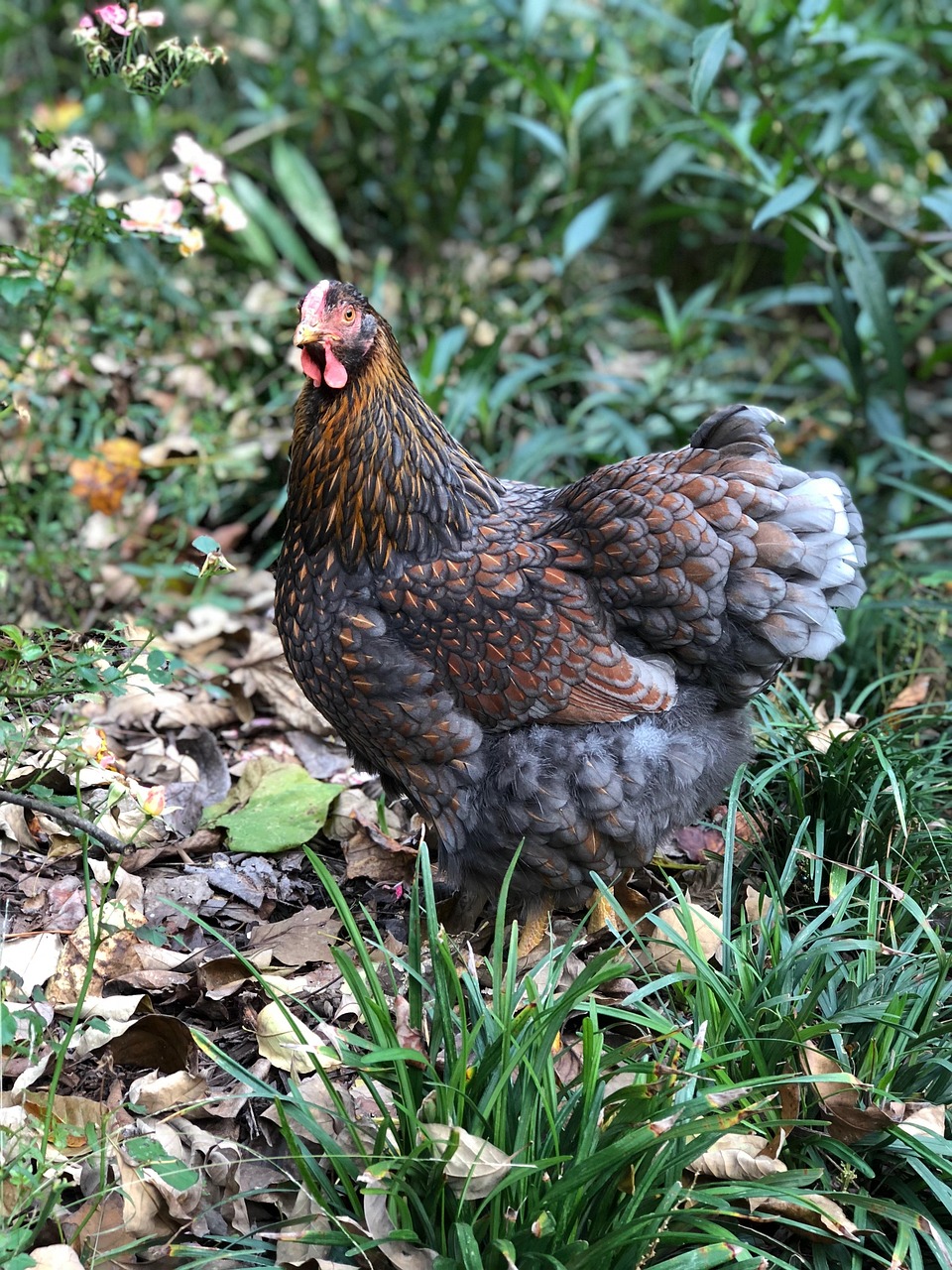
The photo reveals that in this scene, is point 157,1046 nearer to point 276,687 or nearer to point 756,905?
point 756,905

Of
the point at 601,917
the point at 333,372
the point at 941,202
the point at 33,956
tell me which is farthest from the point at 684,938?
the point at 941,202

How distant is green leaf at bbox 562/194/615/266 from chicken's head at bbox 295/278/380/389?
2.44m

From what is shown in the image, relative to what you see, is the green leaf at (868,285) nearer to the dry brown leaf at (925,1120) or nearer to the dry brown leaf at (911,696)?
the dry brown leaf at (911,696)

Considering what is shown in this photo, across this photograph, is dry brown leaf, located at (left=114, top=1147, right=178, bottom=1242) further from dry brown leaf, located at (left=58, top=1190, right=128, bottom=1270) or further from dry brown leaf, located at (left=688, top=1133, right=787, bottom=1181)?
dry brown leaf, located at (left=688, top=1133, right=787, bottom=1181)

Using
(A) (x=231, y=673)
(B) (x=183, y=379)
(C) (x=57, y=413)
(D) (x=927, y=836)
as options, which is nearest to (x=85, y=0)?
(B) (x=183, y=379)

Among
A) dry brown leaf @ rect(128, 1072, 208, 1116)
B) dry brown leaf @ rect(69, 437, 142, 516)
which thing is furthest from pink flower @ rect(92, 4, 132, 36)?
dry brown leaf @ rect(128, 1072, 208, 1116)

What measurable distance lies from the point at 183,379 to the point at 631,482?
106 inches

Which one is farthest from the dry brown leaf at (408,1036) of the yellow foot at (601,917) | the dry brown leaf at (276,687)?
the dry brown leaf at (276,687)

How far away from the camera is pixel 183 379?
493cm

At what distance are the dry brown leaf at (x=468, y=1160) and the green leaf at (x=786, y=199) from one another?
3093 millimetres

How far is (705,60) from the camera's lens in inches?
152

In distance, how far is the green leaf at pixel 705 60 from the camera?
3816 millimetres

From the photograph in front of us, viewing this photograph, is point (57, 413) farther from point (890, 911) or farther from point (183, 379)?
point (890, 911)

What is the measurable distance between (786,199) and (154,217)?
7.10 ft
